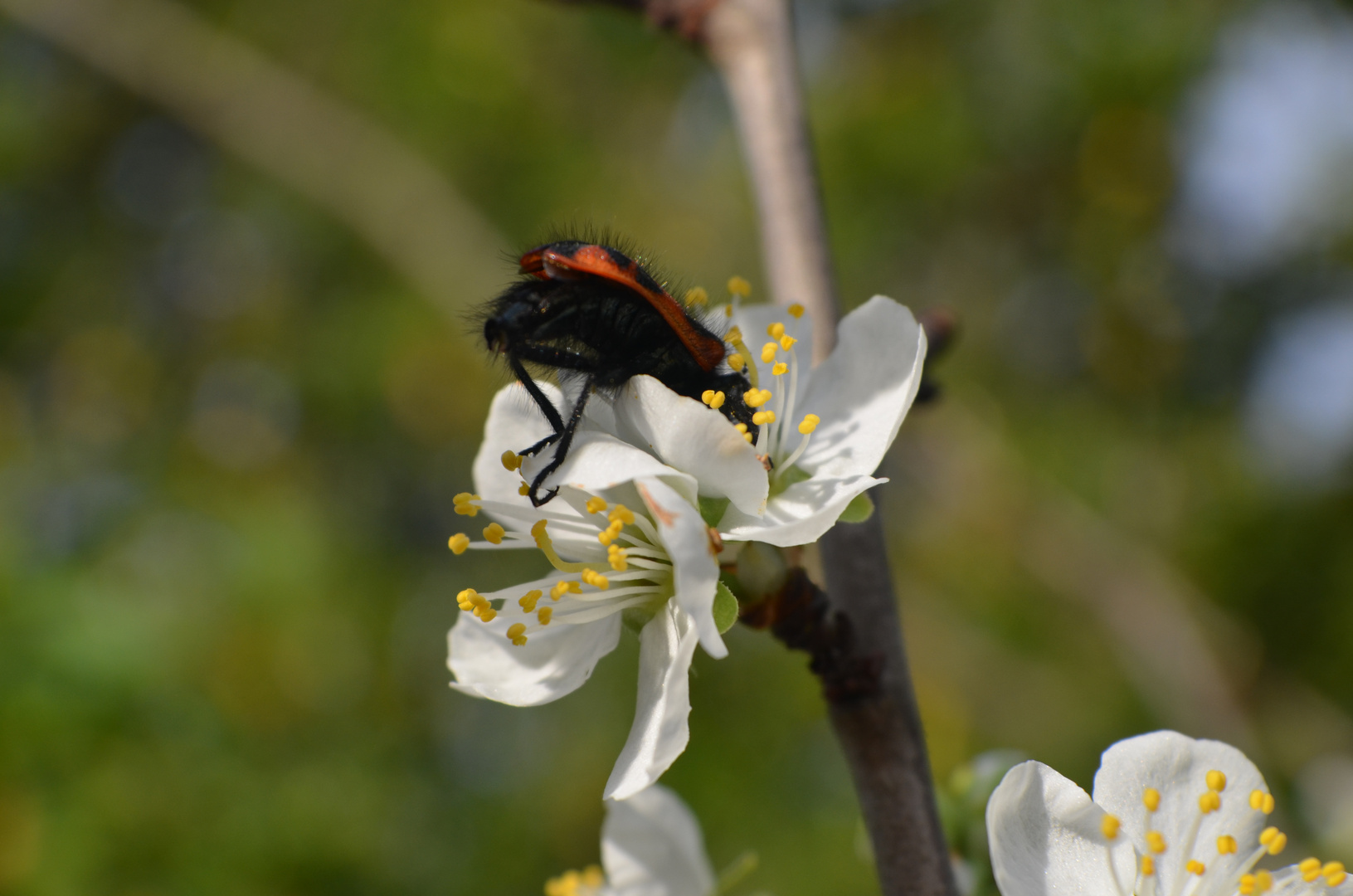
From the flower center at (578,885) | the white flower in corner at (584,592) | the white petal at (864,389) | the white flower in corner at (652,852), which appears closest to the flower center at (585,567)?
the white flower in corner at (584,592)

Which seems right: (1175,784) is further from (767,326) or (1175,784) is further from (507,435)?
(507,435)

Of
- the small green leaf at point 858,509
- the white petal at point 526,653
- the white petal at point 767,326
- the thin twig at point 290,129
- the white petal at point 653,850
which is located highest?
the thin twig at point 290,129

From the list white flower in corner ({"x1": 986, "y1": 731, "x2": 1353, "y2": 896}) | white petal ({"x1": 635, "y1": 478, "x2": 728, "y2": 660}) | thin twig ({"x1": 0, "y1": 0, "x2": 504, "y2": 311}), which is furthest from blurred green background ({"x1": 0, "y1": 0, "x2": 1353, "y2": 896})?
white petal ({"x1": 635, "y1": 478, "x2": 728, "y2": 660})

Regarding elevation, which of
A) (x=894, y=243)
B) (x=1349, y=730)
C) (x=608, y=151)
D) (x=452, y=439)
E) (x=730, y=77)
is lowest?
(x=1349, y=730)

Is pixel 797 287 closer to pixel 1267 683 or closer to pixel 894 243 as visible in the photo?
pixel 1267 683

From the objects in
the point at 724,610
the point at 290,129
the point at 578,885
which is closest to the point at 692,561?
the point at 724,610

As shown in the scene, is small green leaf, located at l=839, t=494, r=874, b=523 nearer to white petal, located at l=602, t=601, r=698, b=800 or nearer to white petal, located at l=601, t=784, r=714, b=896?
white petal, located at l=602, t=601, r=698, b=800

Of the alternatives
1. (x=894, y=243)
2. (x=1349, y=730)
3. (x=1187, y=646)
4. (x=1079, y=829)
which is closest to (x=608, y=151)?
(x=894, y=243)

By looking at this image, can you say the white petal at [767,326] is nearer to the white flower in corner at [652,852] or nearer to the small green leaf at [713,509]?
the small green leaf at [713,509]
